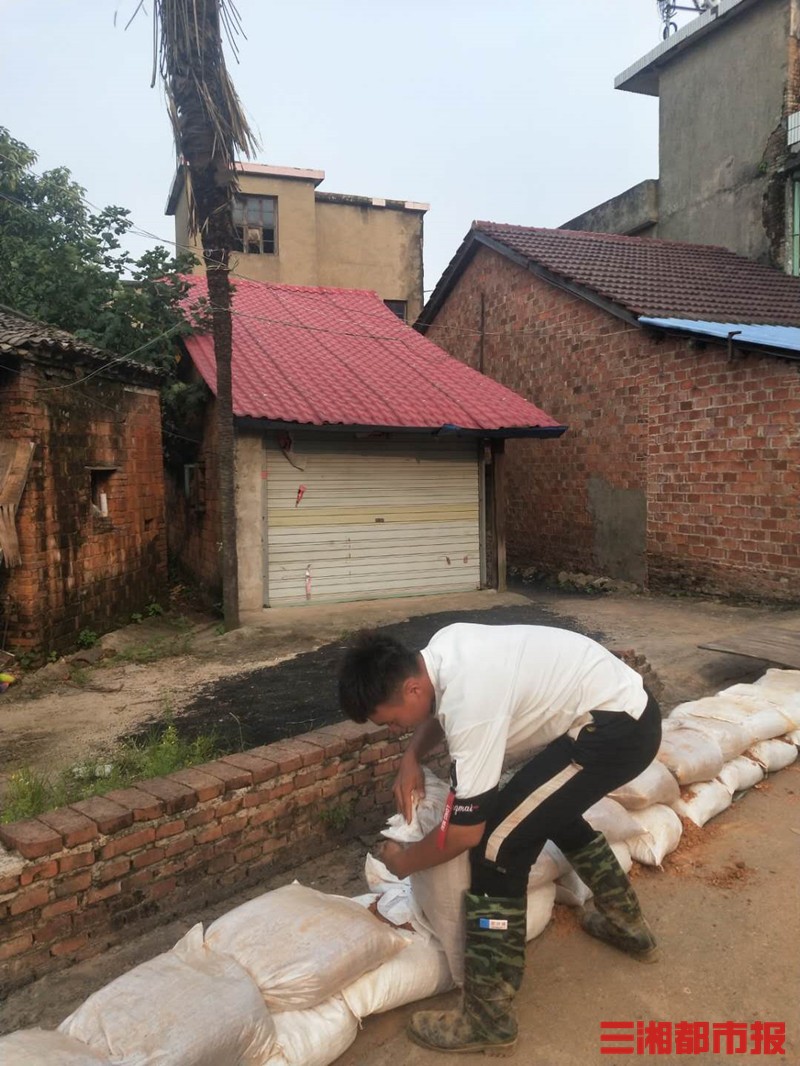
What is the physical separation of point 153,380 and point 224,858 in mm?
6967

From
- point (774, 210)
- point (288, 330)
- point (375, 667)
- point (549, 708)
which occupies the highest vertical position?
point (774, 210)

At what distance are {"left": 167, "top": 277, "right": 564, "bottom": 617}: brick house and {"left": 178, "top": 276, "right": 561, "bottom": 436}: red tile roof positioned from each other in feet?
0.11

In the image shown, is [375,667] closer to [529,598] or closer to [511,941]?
[511,941]

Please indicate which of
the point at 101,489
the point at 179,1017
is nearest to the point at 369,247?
the point at 101,489

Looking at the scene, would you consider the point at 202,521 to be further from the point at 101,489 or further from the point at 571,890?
the point at 571,890

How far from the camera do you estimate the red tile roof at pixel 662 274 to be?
435 inches

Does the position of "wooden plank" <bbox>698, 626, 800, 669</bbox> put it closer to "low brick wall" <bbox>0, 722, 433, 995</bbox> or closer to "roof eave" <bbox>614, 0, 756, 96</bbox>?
"low brick wall" <bbox>0, 722, 433, 995</bbox>

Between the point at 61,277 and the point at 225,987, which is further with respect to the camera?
the point at 61,277

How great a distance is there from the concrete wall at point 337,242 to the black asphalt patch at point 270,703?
14.4 metres

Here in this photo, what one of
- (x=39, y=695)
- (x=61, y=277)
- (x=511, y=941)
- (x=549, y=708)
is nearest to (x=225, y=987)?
(x=511, y=941)

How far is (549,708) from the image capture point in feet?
6.98

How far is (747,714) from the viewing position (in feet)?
13.7

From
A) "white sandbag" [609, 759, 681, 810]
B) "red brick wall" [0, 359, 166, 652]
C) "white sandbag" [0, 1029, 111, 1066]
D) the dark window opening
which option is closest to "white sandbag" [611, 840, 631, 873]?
"white sandbag" [609, 759, 681, 810]

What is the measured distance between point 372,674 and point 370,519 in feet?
25.2
